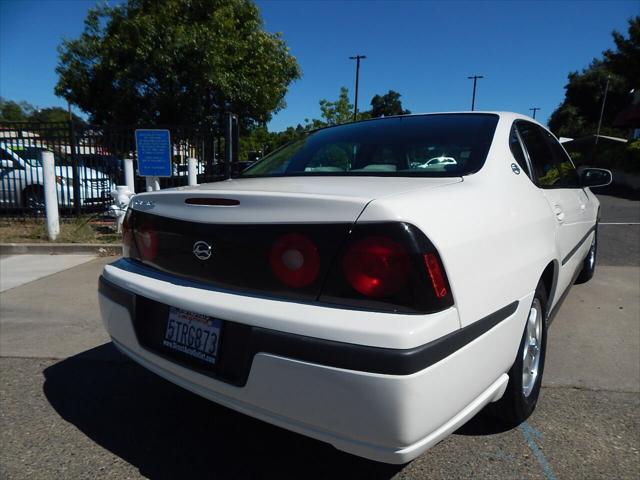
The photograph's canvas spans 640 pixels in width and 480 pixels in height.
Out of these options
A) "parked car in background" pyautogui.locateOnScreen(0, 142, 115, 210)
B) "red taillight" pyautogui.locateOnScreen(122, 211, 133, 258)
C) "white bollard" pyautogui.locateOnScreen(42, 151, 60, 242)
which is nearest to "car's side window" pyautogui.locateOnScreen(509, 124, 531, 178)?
"red taillight" pyautogui.locateOnScreen(122, 211, 133, 258)

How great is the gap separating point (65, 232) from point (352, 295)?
702 centimetres

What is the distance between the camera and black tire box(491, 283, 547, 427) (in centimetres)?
196

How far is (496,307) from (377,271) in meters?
0.54

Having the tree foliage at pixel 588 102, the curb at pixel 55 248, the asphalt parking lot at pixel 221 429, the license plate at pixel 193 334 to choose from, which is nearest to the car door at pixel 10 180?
the curb at pixel 55 248

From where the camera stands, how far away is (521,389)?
6.67ft

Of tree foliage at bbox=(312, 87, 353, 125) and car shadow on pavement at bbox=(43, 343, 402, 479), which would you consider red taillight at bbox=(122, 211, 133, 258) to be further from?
tree foliage at bbox=(312, 87, 353, 125)

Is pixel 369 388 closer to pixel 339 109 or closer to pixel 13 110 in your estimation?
pixel 339 109

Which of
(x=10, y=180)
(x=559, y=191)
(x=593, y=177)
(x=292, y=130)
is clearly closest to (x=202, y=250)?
(x=559, y=191)

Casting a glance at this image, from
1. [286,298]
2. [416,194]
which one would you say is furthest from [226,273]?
[416,194]

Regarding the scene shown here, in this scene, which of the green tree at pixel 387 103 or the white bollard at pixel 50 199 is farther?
the green tree at pixel 387 103

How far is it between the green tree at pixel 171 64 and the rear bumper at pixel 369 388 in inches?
584

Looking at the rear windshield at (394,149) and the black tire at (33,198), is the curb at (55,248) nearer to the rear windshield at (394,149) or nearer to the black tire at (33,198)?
the black tire at (33,198)

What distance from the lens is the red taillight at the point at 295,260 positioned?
1518 millimetres

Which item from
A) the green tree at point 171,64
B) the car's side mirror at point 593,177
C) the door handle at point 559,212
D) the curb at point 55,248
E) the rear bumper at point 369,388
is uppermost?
the green tree at point 171,64
